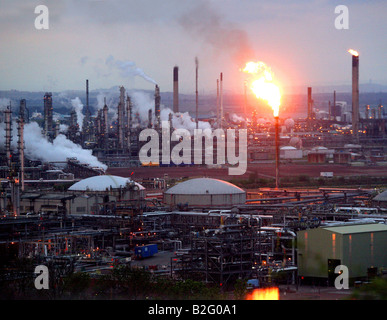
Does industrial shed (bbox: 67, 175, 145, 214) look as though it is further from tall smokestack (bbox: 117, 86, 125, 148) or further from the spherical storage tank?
tall smokestack (bbox: 117, 86, 125, 148)

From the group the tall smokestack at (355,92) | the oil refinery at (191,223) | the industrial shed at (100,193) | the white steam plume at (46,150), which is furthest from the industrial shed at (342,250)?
the tall smokestack at (355,92)

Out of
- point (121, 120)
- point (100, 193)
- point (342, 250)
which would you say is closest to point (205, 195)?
point (100, 193)

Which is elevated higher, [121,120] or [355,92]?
[355,92]

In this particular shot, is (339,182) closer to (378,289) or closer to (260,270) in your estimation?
(260,270)

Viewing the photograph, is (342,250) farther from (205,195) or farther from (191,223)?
(205,195)

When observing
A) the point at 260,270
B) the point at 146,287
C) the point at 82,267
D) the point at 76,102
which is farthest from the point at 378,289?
the point at 76,102

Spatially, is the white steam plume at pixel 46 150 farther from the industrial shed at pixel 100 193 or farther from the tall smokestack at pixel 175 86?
the tall smokestack at pixel 175 86
